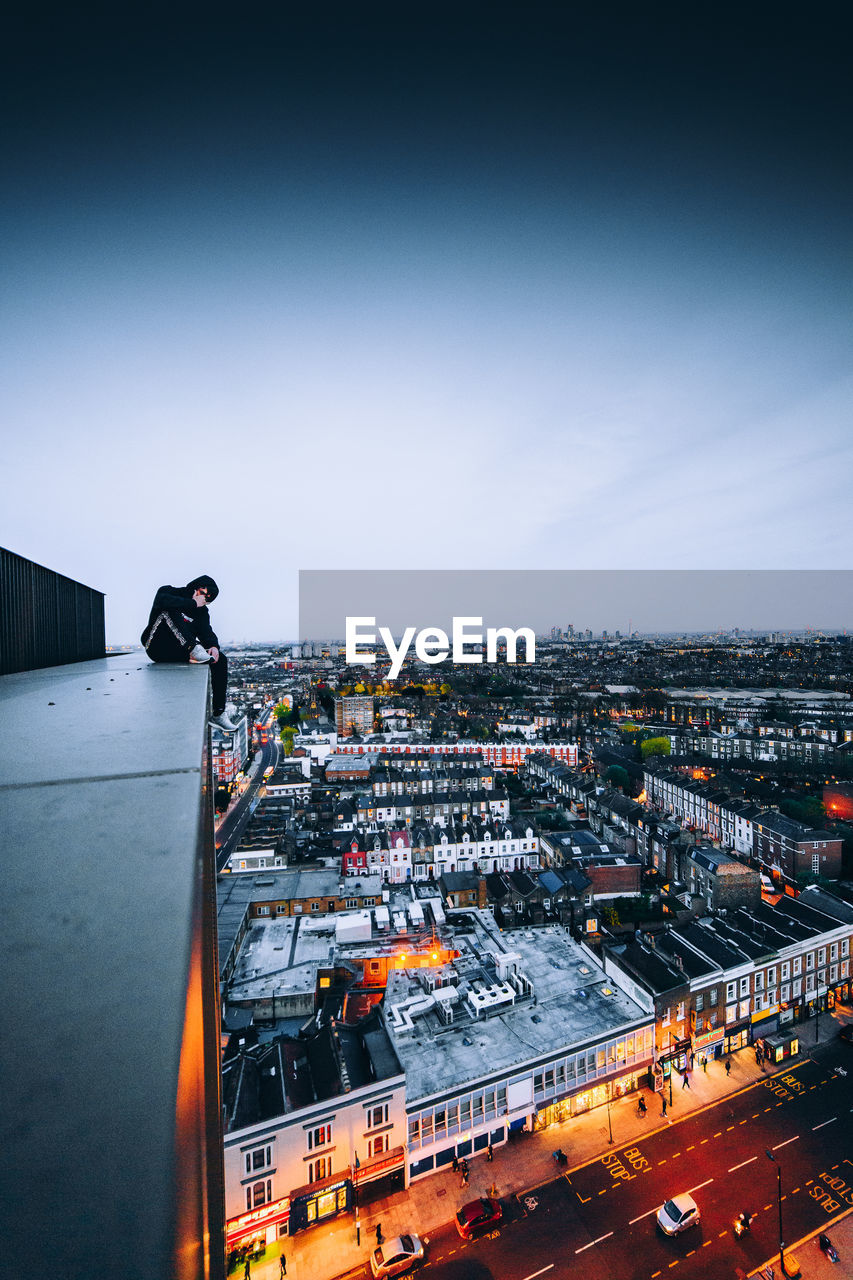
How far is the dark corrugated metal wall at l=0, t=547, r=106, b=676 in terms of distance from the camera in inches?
157

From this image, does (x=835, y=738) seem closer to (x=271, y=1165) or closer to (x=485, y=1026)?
(x=485, y=1026)

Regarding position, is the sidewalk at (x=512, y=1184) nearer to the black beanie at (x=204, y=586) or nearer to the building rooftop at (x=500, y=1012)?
the building rooftop at (x=500, y=1012)

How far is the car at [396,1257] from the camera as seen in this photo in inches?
248

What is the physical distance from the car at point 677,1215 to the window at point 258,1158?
481 cm

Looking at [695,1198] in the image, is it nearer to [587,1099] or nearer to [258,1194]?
[587,1099]

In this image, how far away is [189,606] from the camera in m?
3.77

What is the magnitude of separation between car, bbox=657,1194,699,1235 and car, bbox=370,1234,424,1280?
9.66 ft

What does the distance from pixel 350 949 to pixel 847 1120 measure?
8.27 metres

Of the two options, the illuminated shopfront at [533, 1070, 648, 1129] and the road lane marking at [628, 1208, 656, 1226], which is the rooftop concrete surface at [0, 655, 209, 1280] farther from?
the illuminated shopfront at [533, 1070, 648, 1129]

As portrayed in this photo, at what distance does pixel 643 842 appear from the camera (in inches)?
674

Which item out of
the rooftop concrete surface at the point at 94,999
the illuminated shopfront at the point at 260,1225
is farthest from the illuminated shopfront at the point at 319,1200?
the rooftop concrete surface at the point at 94,999

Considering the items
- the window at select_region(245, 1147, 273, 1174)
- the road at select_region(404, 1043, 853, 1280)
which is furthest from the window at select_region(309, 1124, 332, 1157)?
the road at select_region(404, 1043, 853, 1280)

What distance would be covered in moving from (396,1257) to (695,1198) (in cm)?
390

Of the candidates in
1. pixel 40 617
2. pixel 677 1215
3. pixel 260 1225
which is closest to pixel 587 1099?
pixel 677 1215
